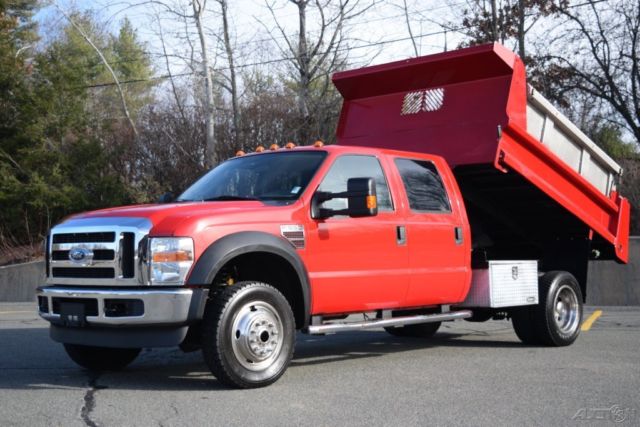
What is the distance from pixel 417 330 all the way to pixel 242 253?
434 cm

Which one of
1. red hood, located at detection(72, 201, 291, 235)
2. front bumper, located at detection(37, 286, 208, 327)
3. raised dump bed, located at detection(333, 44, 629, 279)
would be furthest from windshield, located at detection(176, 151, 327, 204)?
raised dump bed, located at detection(333, 44, 629, 279)

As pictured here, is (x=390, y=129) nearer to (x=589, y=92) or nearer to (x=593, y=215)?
(x=593, y=215)

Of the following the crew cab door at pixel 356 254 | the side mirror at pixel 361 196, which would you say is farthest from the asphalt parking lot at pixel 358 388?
the side mirror at pixel 361 196

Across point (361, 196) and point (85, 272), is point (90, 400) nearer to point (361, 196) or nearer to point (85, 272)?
point (85, 272)

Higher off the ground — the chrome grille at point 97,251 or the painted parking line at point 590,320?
the chrome grille at point 97,251

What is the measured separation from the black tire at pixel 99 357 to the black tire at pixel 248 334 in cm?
160

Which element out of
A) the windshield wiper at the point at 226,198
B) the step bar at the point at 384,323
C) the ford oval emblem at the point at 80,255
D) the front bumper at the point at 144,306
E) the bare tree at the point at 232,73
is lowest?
the step bar at the point at 384,323

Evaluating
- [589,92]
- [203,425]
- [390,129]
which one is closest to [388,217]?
[390,129]

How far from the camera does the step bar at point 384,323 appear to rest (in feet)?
22.7

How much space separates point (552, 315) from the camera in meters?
9.08

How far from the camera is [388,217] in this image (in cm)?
761

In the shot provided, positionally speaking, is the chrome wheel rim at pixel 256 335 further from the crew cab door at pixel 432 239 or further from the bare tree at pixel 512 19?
the bare tree at pixel 512 19

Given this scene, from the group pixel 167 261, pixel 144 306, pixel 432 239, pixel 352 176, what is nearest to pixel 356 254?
pixel 352 176

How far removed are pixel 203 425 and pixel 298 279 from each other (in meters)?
1.86
